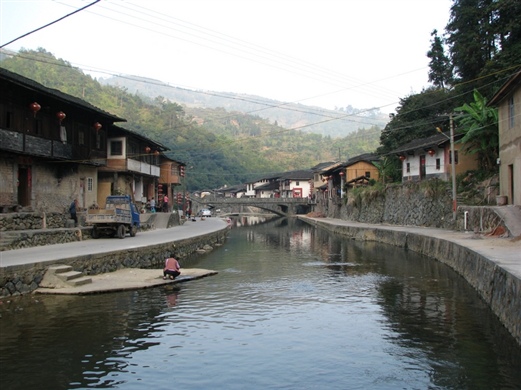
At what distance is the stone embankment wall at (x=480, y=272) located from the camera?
12.0m

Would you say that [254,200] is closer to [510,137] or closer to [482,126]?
[482,126]

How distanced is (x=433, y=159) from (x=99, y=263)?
3455 centimetres

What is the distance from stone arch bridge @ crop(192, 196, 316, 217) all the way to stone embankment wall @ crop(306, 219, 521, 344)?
2252 inches

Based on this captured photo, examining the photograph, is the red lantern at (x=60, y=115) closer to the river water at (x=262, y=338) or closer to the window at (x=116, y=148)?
the window at (x=116, y=148)

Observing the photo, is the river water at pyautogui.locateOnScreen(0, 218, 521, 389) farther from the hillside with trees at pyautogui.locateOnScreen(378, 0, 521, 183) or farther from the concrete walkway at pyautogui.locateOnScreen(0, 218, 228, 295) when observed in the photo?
the hillside with trees at pyautogui.locateOnScreen(378, 0, 521, 183)

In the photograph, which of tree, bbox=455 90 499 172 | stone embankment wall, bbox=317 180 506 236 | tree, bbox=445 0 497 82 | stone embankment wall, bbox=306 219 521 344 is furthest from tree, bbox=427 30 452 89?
stone embankment wall, bbox=306 219 521 344

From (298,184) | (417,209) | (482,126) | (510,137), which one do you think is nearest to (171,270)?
(510,137)

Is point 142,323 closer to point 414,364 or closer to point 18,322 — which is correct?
point 18,322

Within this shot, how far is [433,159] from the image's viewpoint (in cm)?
4500

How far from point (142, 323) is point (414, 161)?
4088cm

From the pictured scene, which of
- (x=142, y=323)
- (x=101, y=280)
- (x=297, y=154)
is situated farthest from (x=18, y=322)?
(x=297, y=154)

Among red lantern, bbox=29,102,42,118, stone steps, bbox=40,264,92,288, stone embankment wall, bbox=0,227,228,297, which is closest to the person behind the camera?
stone embankment wall, bbox=0,227,228,297

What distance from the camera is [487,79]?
39188 millimetres

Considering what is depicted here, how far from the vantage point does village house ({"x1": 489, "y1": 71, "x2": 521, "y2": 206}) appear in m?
26.0
